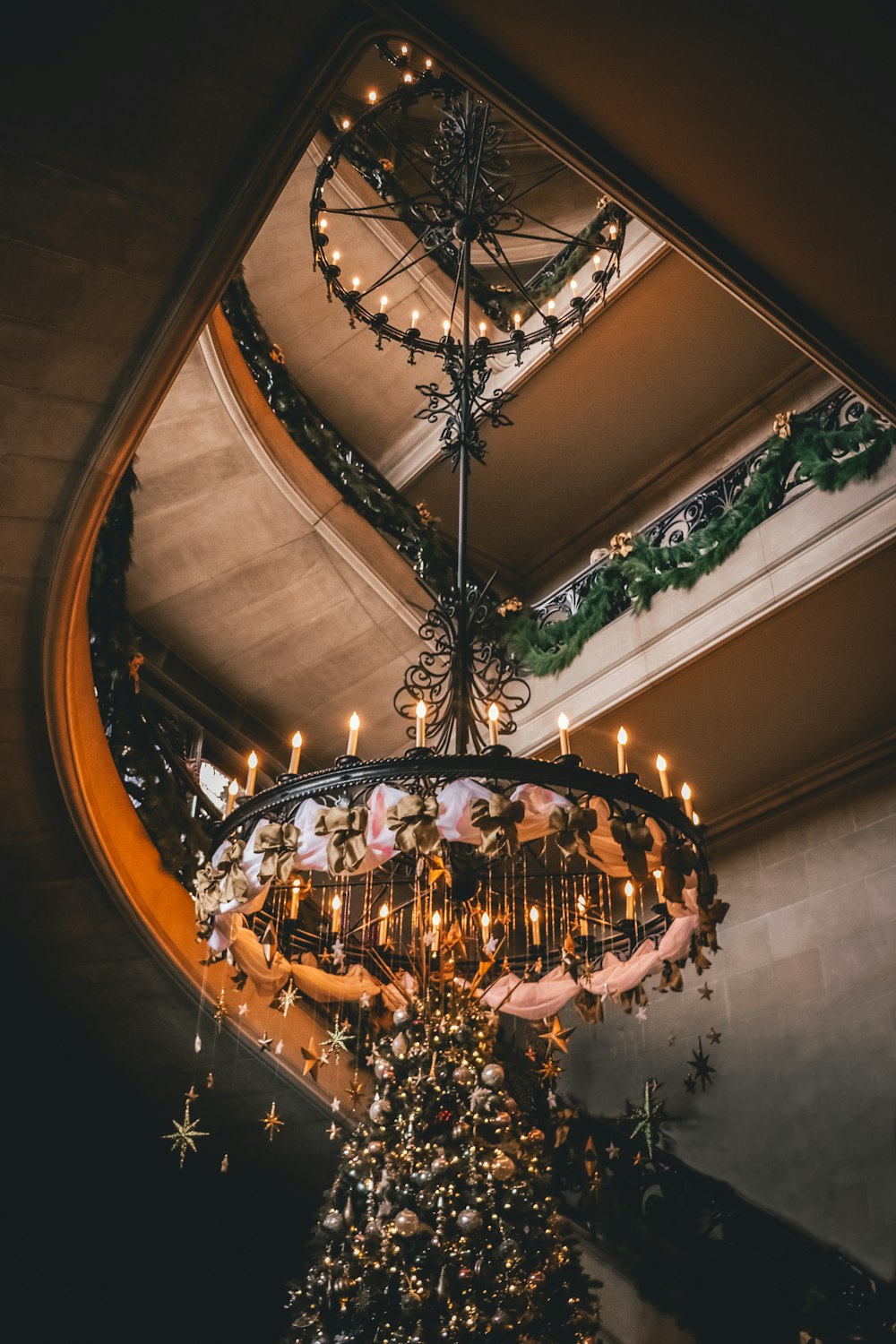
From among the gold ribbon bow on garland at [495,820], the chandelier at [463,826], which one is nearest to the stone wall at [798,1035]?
the chandelier at [463,826]

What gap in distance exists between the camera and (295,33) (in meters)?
3.26

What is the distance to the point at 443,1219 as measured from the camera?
15.1 ft

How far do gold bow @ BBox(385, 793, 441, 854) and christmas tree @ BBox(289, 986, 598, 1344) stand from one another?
1.90 m

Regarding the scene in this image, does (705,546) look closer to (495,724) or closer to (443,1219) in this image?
(495,724)

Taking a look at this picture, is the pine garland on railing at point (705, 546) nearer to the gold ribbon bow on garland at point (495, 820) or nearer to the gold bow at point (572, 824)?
the gold bow at point (572, 824)

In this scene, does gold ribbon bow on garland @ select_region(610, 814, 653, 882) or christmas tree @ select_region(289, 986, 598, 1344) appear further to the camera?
christmas tree @ select_region(289, 986, 598, 1344)

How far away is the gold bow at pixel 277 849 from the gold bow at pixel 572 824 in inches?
36.4

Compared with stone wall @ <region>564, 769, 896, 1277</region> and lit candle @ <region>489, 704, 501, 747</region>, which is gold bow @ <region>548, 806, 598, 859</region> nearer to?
lit candle @ <region>489, 704, 501, 747</region>

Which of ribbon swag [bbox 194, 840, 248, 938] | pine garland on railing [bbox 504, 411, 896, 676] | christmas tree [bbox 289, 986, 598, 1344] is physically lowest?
christmas tree [bbox 289, 986, 598, 1344]

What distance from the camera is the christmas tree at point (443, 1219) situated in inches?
177

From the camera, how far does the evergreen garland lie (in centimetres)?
550

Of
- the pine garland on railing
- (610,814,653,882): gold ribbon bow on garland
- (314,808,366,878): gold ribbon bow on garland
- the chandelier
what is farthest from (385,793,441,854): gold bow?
the pine garland on railing

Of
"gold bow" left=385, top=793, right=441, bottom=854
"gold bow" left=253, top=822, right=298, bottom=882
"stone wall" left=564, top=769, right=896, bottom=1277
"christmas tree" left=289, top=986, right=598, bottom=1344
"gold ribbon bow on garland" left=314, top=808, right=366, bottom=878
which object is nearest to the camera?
"gold bow" left=385, top=793, right=441, bottom=854

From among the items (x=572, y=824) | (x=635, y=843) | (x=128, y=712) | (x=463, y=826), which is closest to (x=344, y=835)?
(x=463, y=826)
